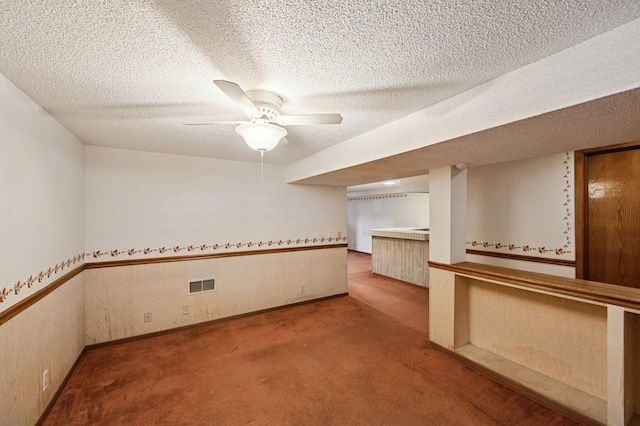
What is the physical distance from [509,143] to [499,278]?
1.10 m

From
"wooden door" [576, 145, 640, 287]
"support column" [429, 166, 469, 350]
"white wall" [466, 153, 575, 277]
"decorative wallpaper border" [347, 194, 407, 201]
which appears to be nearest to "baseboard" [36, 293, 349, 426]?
"support column" [429, 166, 469, 350]

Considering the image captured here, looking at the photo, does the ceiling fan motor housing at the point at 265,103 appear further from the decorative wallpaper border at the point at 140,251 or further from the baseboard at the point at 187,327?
the baseboard at the point at 187,327

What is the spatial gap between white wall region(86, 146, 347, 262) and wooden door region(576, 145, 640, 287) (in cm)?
311

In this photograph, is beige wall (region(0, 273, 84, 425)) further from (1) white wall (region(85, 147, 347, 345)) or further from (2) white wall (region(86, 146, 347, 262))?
(2) white wall (region(86, 146, 347, 262))

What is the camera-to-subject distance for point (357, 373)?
7.32ft

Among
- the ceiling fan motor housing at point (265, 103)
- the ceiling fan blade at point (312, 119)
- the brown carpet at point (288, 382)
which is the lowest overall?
the brown carpet at point (288, 382)

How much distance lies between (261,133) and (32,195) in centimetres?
152

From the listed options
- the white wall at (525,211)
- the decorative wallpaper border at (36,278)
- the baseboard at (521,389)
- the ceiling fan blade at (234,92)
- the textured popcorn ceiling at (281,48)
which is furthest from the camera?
the white wall at (525,211)

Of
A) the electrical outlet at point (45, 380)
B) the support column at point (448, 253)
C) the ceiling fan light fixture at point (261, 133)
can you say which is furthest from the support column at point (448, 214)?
the electrical outlet at point (45, 380)

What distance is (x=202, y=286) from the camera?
10.7ft

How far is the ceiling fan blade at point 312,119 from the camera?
1439mm

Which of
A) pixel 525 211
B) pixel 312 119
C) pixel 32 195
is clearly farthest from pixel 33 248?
pixel 525 211

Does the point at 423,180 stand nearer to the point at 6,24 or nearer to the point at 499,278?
the point at 499,278

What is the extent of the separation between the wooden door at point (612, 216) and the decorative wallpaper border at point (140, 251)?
9.72 feet
